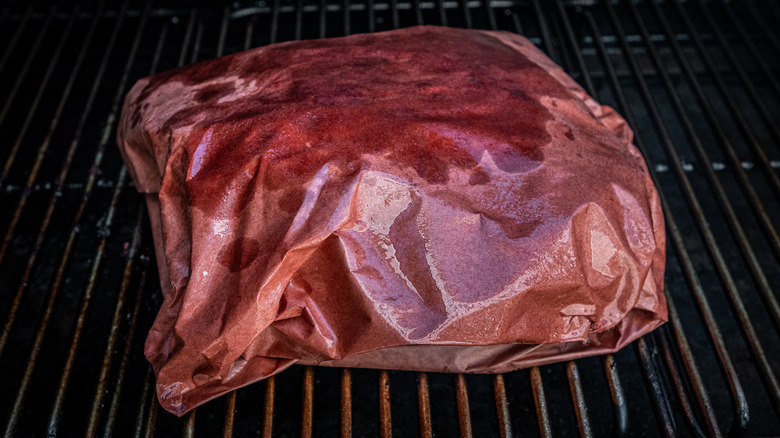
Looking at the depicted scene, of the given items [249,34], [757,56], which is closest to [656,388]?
[757,56]

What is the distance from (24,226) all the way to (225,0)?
2.86 feet

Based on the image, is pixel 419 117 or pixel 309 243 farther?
pixel 419 117

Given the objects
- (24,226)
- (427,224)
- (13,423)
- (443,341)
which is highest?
(427,224)

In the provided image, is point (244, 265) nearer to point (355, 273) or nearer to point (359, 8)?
point (355, 273)

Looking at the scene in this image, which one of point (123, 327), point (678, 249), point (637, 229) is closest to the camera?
point (637, 229)

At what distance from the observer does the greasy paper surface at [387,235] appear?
75cm

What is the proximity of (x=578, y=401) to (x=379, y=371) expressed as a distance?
34 cm

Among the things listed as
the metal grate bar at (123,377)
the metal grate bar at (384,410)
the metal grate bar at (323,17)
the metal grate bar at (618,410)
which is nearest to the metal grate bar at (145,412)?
the metal grate bar at (123,377)

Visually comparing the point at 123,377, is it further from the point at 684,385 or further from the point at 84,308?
the point at 684,385

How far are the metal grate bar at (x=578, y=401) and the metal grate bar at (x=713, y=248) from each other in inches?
13.3

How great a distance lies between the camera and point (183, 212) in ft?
2.73

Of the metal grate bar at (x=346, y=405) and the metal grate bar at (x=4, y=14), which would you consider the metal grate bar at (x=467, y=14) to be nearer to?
the metal grate bar at (x=346, y=405)

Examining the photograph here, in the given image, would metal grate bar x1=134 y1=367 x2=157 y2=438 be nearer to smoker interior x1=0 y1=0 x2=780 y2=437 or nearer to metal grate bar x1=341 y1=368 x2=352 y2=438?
smoker interior x1=0 y1=0 x2=780 y2=437

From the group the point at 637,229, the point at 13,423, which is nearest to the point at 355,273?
the point at 637,229
